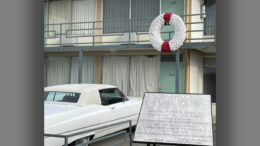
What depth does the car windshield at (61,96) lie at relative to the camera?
22.1 feet

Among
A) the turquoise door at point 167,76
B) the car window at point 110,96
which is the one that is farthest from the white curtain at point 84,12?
the car window at point 110,96

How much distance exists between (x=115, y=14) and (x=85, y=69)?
9.32 ft

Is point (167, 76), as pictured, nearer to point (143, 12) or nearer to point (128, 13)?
point (143, 12)

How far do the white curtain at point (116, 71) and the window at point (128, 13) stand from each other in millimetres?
1278

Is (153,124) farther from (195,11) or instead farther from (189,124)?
(195,11)

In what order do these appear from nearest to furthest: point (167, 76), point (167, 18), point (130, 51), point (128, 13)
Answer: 1. point (167, 18)
2. point (167, 76)
3. point (130, 51)
4. point (128, 13)

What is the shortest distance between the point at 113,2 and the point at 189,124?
32.3 ft

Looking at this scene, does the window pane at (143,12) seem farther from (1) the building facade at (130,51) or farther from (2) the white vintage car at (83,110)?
(2) the white vintage car at (83,110)

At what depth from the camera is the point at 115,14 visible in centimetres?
1305

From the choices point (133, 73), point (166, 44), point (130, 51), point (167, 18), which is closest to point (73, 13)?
point (130, 51)

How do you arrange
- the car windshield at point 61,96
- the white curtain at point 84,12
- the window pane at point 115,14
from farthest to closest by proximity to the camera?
1. the white curtain at point 84,12
2. the window pane at point 115,14
3. the car windshield at point 61,96

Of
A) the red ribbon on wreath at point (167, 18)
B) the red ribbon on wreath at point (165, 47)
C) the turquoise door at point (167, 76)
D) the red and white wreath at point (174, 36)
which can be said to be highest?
the red ribbon on wreath at point (167, 18)

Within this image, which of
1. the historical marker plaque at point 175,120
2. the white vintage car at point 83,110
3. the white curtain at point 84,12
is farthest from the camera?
the white curtain at point 84,12

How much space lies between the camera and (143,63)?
12.3m
